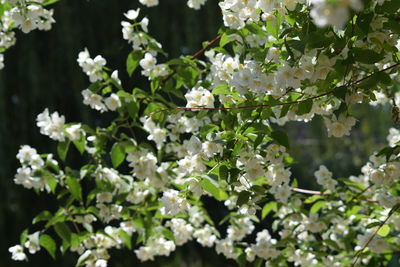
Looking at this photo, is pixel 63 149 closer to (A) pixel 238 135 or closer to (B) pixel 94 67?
(B) pixel 94 67

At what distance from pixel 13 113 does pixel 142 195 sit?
2.07m

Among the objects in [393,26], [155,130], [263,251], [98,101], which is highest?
[98,101]

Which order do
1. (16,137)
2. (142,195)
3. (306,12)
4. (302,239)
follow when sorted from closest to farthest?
(306,12) < (142,195) < (302,239) < (16,137)

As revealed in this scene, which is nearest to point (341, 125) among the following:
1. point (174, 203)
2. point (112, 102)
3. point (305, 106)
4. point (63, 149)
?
point (305, 106)

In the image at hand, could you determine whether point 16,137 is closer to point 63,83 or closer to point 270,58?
point 63,83

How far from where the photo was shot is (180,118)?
1742 mm

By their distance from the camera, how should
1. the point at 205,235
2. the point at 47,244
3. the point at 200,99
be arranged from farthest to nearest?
the point at 205,235 → the point at 47,244 → the point at 200,99

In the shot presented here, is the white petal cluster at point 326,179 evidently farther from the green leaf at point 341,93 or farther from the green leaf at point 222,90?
the green leaf at point 341,93

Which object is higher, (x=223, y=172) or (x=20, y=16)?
(x=20, y=16)

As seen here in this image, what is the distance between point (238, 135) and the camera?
120cm

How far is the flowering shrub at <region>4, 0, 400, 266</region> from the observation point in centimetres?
114

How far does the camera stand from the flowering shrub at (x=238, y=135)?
1.14m

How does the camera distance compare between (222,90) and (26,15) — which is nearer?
(222,90)

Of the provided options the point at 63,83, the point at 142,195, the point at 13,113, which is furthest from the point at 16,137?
the point at 142,195
